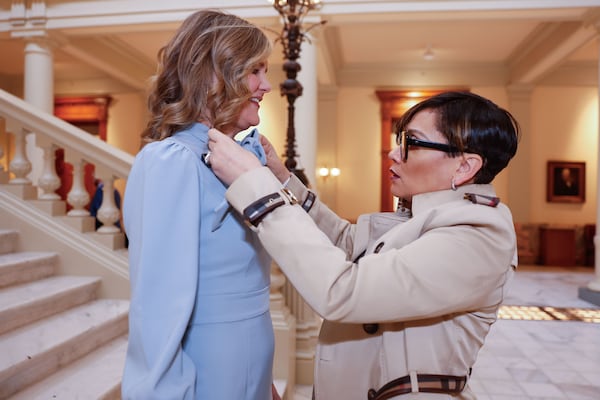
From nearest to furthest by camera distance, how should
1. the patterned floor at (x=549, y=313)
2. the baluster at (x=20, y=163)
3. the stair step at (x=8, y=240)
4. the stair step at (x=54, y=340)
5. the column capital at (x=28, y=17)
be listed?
1. the stair step at (x=54, y=340)
2. the stair step at (x=8, y=240)
3. the baluster at (x=20, y=163)
4. the patterned floor at (x=549, y=313)
5. the column capital at (x=28, y=17)

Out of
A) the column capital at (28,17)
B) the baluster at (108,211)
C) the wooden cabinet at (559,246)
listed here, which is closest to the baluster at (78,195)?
the baluster at (108,211)

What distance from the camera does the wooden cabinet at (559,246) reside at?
35.4ft

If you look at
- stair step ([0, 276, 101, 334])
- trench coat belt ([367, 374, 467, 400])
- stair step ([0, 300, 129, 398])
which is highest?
trench coat belt ([367, 374, 467, 400])

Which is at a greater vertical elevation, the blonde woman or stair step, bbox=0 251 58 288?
the blonde woman

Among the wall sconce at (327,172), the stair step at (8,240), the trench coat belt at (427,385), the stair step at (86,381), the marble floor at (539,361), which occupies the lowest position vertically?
the marble floor at (539,361)

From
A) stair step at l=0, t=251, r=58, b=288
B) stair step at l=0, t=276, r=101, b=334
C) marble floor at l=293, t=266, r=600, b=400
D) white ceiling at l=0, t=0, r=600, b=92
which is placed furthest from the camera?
white ceiling at l=0, t=0, r=600, b=92

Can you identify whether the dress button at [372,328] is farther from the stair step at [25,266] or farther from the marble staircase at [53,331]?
the stair step at [25,266]

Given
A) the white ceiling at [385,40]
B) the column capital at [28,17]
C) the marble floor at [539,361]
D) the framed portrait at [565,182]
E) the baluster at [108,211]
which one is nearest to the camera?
the baluster at [108,211]

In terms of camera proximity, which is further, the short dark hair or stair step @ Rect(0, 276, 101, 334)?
stair step @ Rect(0, 276, 101, 334)

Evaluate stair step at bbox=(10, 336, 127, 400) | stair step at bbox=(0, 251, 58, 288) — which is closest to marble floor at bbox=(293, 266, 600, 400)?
stair step at bbox=(10, 336, 127, 400)

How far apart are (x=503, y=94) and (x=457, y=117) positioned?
11.9 metres

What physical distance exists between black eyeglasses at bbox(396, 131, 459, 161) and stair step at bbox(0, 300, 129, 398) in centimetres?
200

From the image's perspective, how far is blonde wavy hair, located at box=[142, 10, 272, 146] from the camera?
46.9 inches

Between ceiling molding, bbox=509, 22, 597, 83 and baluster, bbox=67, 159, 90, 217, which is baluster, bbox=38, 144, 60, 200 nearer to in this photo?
baluster, bbox=67, 159, 90, 217
